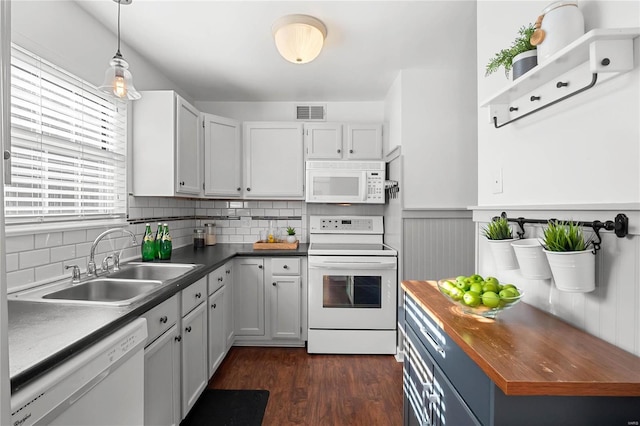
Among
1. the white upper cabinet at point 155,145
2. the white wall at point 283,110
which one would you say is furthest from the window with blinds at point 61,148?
the white wall at point 283,110

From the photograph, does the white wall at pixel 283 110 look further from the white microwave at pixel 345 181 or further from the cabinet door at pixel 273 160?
the white microwave at pixel 345 181

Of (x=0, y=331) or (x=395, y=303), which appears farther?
(x=395, y=303)

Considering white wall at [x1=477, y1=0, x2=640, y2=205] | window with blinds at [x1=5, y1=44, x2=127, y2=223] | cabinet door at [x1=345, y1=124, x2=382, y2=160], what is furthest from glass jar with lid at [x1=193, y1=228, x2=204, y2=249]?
white wall at [x1=477, y1=0, x2=640, y2=205]

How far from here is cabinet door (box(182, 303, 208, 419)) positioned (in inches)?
73.9

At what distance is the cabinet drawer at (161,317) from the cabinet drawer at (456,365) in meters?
1.20

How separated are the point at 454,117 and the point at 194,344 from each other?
8.49ft

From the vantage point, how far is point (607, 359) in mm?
836

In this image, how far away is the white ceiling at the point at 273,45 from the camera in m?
1.89

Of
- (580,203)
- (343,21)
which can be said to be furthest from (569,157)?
(343,21)

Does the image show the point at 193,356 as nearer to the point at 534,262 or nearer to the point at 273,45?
the point at 534,262

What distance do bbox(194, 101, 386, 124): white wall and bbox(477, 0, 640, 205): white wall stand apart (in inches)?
72.4

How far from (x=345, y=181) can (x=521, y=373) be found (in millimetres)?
2438

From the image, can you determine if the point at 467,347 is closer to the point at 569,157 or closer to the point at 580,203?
the point at 580,203

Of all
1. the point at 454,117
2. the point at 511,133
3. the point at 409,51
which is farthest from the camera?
the point at 454,117
